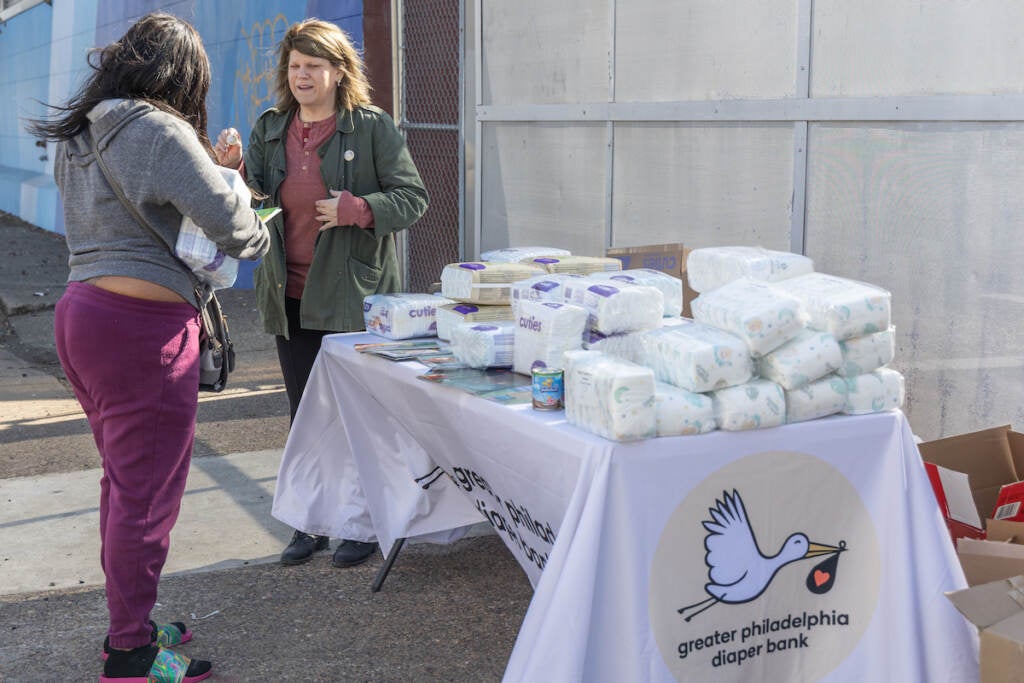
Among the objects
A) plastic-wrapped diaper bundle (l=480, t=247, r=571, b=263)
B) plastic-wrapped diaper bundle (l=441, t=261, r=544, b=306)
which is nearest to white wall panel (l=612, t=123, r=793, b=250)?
plastic-wrapped diaper bundle (l=480, t=247, r=571, b=263)

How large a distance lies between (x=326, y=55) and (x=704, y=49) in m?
1.58

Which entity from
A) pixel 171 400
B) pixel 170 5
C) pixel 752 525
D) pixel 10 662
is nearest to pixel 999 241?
pixel 752 525

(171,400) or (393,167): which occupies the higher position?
(393,167)

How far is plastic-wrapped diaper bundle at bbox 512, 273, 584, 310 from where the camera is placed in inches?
123

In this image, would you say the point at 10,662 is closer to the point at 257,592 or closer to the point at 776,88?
the point at 257,592

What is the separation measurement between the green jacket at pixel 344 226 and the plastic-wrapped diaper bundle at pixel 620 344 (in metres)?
1.38

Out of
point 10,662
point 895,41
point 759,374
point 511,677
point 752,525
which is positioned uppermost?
point 895,41

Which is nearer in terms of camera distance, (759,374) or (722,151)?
(759,374)

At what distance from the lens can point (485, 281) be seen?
3484mm

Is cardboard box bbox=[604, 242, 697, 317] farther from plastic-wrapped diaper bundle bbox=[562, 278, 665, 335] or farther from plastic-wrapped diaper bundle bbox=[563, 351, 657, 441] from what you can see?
plastic-wrapped diaper bundle bbox=[563, 351, 657, 441]

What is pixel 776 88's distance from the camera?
4305 mm

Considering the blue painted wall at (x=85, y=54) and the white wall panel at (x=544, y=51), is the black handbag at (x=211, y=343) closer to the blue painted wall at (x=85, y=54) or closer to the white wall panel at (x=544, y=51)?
the blue painted wall at (x=85, y=54)

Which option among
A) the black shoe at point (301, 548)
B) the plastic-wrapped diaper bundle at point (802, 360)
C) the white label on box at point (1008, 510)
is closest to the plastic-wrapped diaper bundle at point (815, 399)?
the plastic-wrapped diaper bundle at point (802, 360)

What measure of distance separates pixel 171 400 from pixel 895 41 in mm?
2554
